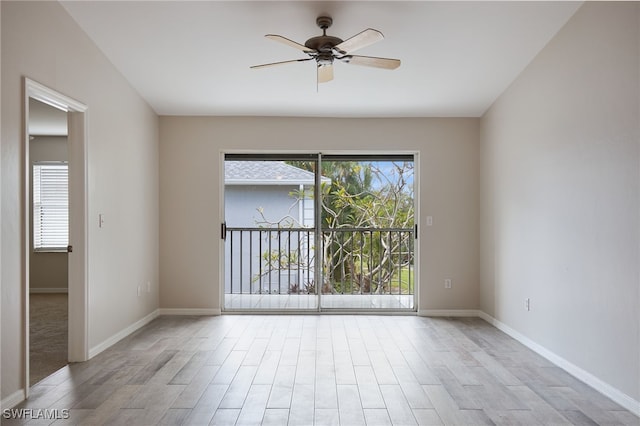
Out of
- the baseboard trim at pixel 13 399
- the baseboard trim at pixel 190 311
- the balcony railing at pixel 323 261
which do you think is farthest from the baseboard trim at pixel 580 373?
the baseboard trim at pixel 13 399

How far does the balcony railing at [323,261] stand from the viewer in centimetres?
591

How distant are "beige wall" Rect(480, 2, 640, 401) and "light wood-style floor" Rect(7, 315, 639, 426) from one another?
1.06 ft

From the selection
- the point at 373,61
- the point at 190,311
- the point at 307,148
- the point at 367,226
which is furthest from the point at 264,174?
the point at 373,61

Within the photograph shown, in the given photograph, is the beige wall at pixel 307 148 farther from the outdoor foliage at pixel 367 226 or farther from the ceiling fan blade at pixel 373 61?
the ceiling fan blade at pixel 373 61

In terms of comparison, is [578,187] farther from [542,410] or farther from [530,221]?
[542,410]

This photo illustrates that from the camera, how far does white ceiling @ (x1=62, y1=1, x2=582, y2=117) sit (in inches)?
136

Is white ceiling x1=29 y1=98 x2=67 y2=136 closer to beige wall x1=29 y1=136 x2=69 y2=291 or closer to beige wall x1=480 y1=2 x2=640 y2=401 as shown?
beige wall x1=29 y1=136 x2=69 y2=291

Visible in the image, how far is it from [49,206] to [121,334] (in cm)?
373

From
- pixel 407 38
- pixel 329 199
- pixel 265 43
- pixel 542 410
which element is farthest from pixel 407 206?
pixel 542 410

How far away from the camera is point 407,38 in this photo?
3.85 m

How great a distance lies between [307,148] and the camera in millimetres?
5477

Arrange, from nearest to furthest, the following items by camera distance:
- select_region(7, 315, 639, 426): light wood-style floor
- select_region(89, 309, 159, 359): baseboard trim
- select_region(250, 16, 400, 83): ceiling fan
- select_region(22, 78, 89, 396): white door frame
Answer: select_region(7, 315, 639, 426): light wood-style floor → select_region(250, 16, 400, 83): ceiling fan → select_region(22, 78, 89, 396): white door frame → select_region(89, 309, 159, 359): baseboard trim

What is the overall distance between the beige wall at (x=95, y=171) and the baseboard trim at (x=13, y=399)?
0.08 ft

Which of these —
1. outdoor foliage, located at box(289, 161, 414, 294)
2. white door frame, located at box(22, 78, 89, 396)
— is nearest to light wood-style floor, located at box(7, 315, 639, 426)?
white door frame, located at box(22, 78, 89, 396)
